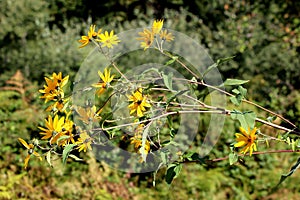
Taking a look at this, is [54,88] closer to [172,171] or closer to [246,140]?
[172,171]

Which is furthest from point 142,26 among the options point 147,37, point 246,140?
point 246,140

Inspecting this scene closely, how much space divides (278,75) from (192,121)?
70.4 inches

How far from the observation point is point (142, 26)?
5816 mm

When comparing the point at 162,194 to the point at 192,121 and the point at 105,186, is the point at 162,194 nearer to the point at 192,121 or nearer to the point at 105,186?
the point at 105,186

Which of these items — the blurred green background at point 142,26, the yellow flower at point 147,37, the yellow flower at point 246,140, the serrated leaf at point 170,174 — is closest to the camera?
the yellow flower at point 246,140

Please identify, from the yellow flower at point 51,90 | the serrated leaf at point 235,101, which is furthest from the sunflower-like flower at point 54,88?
the serrated leaf at point 235,101

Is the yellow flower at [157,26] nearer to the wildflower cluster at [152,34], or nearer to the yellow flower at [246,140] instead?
the wildflower cluster at [152,34]

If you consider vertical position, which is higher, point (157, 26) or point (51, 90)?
point (157, 26)

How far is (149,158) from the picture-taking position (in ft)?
5.14

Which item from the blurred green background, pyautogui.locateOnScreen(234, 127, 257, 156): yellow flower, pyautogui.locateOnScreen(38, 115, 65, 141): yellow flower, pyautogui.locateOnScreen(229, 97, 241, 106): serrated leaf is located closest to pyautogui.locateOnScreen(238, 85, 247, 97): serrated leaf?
pyautogui.locateOnScreen(229, 97, 241, 106): serrated leaf

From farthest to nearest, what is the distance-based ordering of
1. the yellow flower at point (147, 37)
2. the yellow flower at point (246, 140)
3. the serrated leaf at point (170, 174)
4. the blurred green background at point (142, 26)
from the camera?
1. the blurred green background at point (142, 26)
2. the yellow flower at point (147, 37)
3. the serrated leaf at point (170, 174)
4. the yellow flower at point (246, 140)

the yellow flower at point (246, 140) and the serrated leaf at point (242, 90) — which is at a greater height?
the serrated leaf at point (242, 90)

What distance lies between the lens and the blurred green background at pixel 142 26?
3359 mm

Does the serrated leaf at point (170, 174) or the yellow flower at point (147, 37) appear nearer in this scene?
the serrated leaf at point (170, 174)
